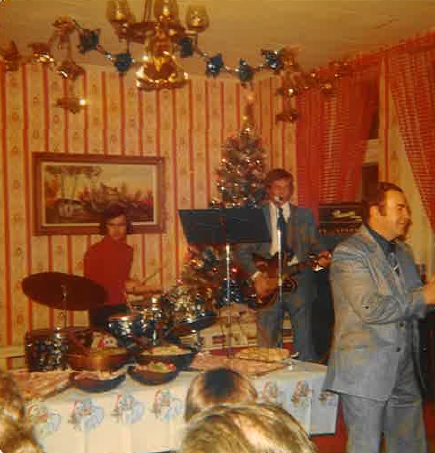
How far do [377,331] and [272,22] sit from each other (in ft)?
10.2

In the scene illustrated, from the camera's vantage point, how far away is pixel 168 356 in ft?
11.5

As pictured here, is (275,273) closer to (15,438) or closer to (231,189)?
(231,189)

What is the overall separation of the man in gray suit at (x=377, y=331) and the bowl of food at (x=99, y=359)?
1.00m

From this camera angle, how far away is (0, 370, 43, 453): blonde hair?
1.28 metres

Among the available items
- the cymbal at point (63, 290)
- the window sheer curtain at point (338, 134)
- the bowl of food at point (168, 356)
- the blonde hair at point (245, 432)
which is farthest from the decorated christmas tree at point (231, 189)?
the blonde hair at point (245, 432)

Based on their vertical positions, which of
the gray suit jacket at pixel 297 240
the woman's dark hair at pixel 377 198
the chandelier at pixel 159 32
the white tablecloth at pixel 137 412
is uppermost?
the chandelier at pixel 159 32

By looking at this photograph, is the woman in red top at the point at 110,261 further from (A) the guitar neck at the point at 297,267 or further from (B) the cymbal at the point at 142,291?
(A) the guitar neck at the point at 297,267

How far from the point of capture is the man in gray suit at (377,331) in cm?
311

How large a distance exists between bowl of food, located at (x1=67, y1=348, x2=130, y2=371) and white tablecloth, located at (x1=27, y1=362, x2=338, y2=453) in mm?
102

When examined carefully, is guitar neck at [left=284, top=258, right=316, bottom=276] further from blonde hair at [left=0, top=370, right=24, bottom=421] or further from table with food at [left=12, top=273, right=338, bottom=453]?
blonde hair at [left=0, top=370, right=24, bottom=421]

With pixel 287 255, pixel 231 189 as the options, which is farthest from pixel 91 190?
pixel 287 255

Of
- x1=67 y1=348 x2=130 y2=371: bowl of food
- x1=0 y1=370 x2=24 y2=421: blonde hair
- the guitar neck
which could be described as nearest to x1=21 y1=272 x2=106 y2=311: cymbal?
x1=67 y1=348 x2=130 y2=371: bowl of food

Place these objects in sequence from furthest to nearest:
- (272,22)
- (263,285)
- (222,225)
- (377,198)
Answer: (263,285) → (272,22) → (222,225) → (377,198)

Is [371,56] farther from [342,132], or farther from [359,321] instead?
[359,321]
